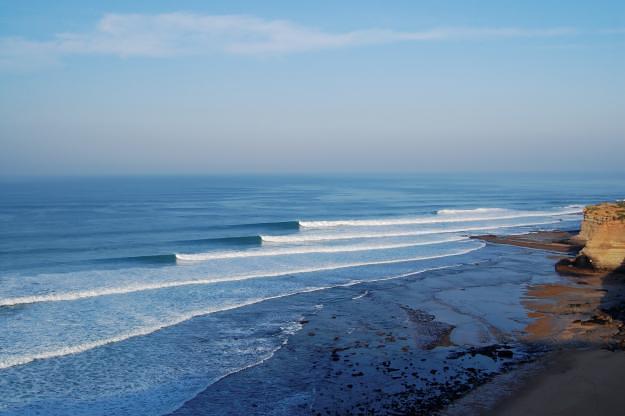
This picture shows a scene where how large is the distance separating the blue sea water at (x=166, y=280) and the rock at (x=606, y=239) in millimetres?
6656

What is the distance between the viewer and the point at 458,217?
4847cm

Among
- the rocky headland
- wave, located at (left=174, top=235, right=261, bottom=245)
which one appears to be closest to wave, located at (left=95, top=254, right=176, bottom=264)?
wave, located at (left=174, top=235, right=261, bottom=245)

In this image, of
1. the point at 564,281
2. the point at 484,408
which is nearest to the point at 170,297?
the point at 484,408

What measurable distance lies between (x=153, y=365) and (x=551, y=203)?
60.2m

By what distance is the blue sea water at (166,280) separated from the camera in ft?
38.0

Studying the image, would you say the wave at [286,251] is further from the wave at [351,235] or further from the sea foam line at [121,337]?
the sea foam line at [121,337]

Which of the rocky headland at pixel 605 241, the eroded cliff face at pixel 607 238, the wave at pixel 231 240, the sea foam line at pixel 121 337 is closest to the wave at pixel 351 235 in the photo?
the wave at pixel 231 240

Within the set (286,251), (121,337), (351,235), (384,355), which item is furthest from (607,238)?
(121,337)

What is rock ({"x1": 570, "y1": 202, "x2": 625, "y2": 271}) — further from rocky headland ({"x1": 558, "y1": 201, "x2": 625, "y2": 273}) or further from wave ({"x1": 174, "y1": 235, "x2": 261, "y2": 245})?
wave ({"x1": 174, "y1": 235, "x2": 261, "y2": 245})

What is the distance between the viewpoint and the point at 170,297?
745 inches

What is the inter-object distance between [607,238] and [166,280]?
1789 centimetres

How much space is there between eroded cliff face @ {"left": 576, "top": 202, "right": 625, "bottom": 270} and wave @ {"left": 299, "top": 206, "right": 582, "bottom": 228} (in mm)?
20714

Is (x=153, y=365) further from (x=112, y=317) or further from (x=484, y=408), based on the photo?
(x=484, y=408)

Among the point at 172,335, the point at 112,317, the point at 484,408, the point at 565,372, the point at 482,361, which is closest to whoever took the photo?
the point at 484,408
